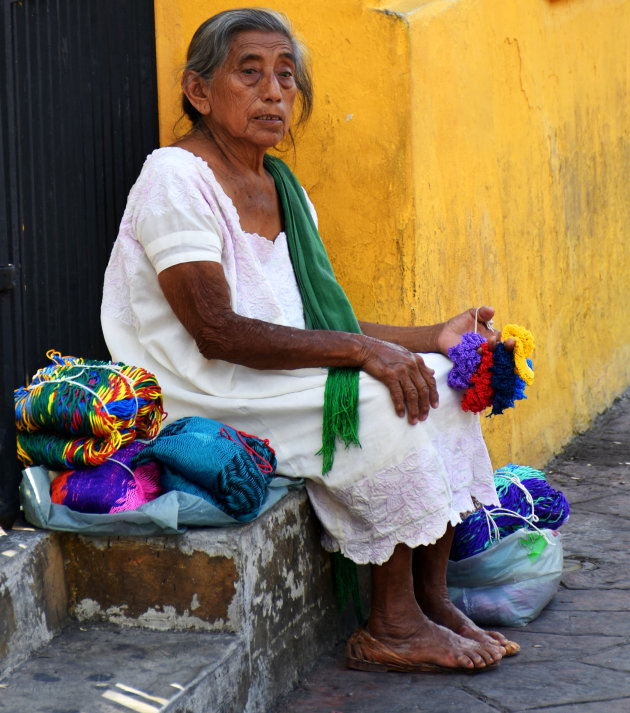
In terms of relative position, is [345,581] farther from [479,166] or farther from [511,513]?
[479,166]

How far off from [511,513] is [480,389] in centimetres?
68

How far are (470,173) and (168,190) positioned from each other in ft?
6.05

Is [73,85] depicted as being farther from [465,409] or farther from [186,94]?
[465,409]

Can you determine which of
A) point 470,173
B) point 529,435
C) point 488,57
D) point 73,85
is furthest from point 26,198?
point 529,435

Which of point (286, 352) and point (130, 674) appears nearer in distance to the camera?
point (130, 674)

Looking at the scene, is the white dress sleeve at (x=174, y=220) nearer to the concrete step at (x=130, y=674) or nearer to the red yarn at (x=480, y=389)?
the red yarn at (x=480, y=389)

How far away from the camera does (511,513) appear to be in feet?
11.9

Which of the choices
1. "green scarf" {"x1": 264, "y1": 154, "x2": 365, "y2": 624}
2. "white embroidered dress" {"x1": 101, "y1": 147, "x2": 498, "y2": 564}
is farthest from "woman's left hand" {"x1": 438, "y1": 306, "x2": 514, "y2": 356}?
"green scarf" {"x1": 264, "y1": 154, "x2": 365, "y2": 624}

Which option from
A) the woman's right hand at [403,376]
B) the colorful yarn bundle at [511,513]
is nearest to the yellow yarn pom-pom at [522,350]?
the woman's right hand at [403,376]

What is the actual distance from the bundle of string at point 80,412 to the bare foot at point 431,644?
92 centimetres

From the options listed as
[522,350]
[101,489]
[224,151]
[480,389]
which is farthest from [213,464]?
[224,151]

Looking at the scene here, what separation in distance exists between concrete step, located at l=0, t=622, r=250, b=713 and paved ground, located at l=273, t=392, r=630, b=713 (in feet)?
1.16

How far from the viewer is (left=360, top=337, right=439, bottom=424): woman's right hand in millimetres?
2979

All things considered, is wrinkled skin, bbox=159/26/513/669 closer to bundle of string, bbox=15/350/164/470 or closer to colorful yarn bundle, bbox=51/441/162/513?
bundle of string, bbox=15/350/164/470
